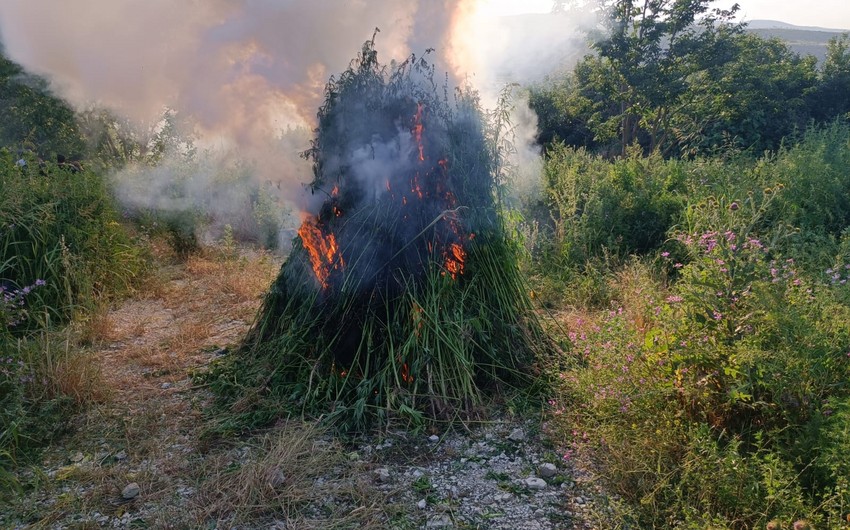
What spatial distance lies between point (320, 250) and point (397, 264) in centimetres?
57

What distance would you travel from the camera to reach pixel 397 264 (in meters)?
3.45

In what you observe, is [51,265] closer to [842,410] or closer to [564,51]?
[842,410]

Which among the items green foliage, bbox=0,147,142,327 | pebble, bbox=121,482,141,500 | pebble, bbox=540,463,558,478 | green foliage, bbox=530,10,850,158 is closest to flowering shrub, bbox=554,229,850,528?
pebble, bbox=540,463,558,478

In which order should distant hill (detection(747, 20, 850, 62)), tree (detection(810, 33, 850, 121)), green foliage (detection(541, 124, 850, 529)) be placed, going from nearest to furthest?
green foliage (detection(541, 124, 850, 529)) → tree (detection(810, 33, 850, 121)) → distant hill (detection(747, 20, 850, 62))

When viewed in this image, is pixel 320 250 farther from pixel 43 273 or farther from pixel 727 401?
pixel 43 273

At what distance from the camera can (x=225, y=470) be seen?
8.50 ft

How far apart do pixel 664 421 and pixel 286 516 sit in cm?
177

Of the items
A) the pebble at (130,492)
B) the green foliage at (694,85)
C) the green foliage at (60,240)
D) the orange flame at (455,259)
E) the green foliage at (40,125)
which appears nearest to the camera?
the pebble at (130,492)

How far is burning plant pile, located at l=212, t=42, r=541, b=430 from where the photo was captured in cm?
325

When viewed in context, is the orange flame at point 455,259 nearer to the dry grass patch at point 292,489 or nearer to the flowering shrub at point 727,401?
the flowering shrub at point 727,401

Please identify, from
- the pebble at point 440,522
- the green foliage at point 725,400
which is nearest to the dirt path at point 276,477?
the pebble at point 440,522

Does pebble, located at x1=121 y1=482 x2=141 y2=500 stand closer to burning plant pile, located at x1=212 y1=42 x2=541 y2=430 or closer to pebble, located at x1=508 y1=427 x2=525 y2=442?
burning plant pile, located at x1=212 y1=42 x2=541 y2=430

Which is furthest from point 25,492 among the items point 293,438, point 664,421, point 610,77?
point 610,77

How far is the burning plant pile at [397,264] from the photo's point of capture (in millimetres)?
3252
